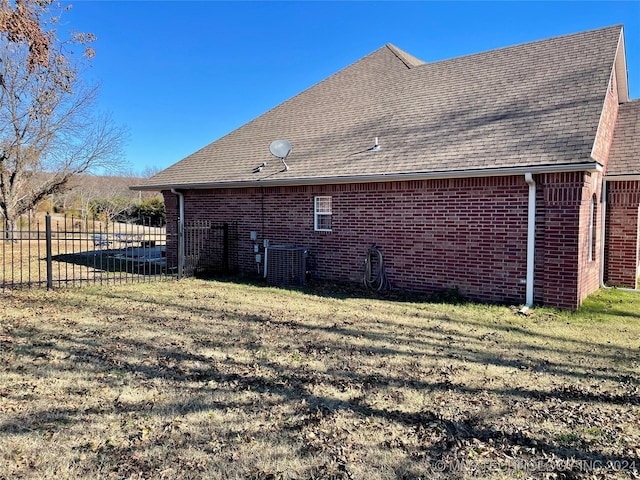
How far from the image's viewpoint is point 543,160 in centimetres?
763

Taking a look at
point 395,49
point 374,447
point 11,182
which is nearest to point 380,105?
point 395,49

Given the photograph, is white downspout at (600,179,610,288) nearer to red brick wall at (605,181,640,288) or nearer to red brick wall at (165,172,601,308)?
red brick wall at (605,181,640,288)

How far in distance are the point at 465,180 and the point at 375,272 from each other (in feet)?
9.20

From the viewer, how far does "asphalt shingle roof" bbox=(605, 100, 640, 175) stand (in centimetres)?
948

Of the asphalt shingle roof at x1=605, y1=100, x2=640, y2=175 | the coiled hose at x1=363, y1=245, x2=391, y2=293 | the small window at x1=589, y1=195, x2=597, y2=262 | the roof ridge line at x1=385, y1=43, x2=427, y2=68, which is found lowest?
the coiled hose at x1=363, y1=245, x2=391, y2=293

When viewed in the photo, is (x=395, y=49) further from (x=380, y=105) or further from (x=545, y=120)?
(x=545, y=120)

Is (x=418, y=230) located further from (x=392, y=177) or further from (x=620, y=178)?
(x=620, y=178)

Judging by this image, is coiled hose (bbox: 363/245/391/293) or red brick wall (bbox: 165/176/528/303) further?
coiled hose (bbox: 363/245/391/293)

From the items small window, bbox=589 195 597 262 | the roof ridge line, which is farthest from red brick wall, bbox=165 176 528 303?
the roof ridge line

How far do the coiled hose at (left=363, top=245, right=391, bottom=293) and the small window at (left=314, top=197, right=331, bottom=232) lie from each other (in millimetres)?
1346

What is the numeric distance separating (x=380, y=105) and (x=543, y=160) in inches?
225

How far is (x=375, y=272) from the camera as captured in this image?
9.91 meters

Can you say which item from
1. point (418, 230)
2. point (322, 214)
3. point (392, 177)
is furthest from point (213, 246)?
point (418, 230)

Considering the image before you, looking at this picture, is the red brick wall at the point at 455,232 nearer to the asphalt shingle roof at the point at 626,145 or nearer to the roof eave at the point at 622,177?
the roof eave at the point at 622,177
